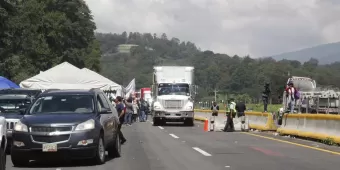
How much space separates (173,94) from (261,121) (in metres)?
7.80

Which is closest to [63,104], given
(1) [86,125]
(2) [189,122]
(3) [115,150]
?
(1) [86,125]

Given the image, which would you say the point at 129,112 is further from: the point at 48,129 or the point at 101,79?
the point at 48,129

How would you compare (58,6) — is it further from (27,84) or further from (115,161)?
(115,161)

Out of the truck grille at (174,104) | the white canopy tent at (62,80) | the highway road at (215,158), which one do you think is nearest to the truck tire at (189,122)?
the truck grille at (174,104)

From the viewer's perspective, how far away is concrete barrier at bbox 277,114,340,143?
19281 millimetres

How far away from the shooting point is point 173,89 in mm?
35500

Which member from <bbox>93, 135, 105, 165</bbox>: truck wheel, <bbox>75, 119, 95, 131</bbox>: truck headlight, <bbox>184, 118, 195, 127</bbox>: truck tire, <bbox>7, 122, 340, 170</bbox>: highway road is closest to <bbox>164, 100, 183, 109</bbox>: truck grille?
<bbox>184, 118, 195, 127</bbox>: truck tire

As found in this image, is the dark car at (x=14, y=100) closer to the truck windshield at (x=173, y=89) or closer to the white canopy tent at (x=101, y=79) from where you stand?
the white canopy tent at (x=101, y=79)

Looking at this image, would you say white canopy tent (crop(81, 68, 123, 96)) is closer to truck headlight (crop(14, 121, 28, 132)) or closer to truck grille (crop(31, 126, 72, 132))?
truck headlight (crop(14, 121, 28, 132))

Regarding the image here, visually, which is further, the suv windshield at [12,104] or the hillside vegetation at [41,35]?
the hillside vegetation at [41,35]

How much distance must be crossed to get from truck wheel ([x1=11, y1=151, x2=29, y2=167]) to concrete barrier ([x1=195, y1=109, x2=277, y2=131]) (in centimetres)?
1599

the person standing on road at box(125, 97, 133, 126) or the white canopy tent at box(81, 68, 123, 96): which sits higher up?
the white canopy tent at box(81, 68, 123, 96)

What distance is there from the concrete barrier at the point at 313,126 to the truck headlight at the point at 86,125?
29.9 feet

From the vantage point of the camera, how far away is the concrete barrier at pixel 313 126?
1928 centimetres
